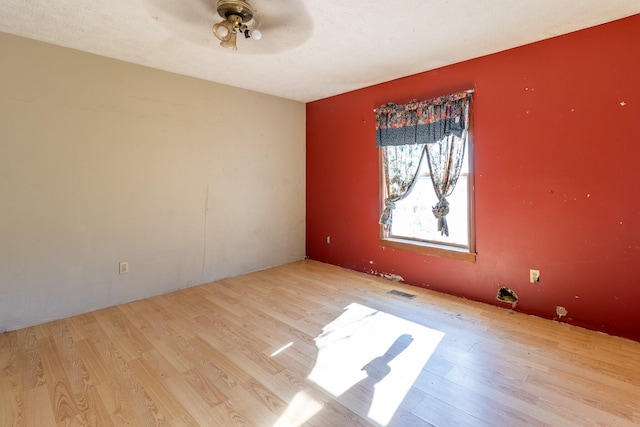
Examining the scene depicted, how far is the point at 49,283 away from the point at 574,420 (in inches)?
154

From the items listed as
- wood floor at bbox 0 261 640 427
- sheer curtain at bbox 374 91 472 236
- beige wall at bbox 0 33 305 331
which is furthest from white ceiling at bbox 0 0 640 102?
wood floor at bbox 0 261 640 427

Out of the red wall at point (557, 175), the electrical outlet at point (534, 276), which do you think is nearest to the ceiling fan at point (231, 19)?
the red wall at point (557, 175)

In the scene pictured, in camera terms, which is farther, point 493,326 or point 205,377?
point 493,326

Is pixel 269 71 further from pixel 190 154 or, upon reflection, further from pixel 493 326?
pixel 493 326

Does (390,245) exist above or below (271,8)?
below

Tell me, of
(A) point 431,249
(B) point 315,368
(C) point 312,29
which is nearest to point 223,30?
(C) point 312,29

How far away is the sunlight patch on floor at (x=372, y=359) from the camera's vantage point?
175cm

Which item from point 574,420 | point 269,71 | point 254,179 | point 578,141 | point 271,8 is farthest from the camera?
point 254,179

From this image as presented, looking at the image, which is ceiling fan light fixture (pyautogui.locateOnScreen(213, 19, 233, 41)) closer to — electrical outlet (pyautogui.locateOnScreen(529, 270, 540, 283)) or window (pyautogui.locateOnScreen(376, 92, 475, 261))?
window (pyautogui.locateOnScreen(376, 92, 475, 261))

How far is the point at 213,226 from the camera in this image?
3816 millimetres

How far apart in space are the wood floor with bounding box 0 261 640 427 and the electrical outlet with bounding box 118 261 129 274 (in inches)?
13.9

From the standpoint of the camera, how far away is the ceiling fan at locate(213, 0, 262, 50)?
80.0 inches

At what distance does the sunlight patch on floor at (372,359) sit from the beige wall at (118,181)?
2002 millimetres

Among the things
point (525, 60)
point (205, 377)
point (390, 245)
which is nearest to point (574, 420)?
point (205, 377)
